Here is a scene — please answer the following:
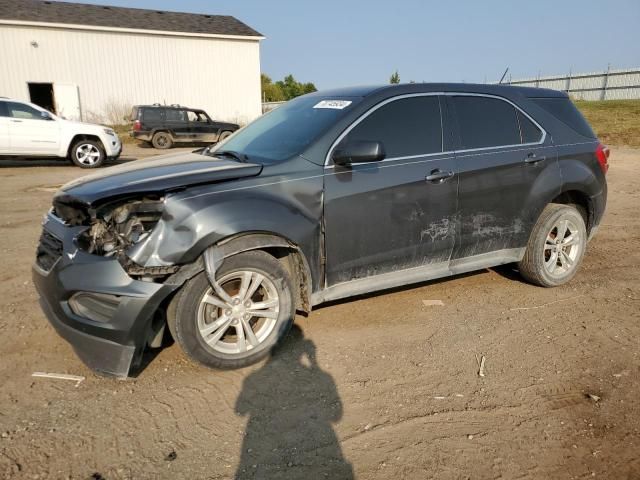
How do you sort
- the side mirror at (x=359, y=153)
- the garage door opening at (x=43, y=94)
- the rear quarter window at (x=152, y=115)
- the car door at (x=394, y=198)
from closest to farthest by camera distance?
1. the side mirror at (x=359, y=153)
2. the car door at (x=394, y=198)
3. the rear quarter window at (x=152, y=115)
4. the garage door opening at (x=43, y=94)

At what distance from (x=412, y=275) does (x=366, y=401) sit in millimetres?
1301

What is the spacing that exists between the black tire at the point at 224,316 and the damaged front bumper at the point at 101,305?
0.47 ft

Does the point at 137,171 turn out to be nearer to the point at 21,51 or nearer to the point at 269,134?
the point at 269,134

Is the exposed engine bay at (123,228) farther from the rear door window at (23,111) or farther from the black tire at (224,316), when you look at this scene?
the rear door window at (23,111)

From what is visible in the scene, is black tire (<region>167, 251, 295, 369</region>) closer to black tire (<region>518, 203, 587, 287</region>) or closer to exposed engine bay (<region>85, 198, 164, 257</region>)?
exposed engine bay (<region>85, 198, 164, 257</region>)

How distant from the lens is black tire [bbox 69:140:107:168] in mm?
12688

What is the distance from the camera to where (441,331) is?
12.3ft

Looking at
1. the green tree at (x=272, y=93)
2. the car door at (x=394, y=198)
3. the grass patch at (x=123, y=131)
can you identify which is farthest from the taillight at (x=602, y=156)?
the green tree at (x=272, y=93)

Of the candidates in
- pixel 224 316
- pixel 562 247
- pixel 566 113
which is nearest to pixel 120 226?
pixel 224 316

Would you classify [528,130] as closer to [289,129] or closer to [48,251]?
[289,129]

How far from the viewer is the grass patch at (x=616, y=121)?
19003 mm

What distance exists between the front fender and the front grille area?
1.87 feet

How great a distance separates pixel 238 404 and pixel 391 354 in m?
1.18

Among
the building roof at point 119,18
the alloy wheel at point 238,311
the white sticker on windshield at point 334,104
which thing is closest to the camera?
the alloy wheel at point 238,311
